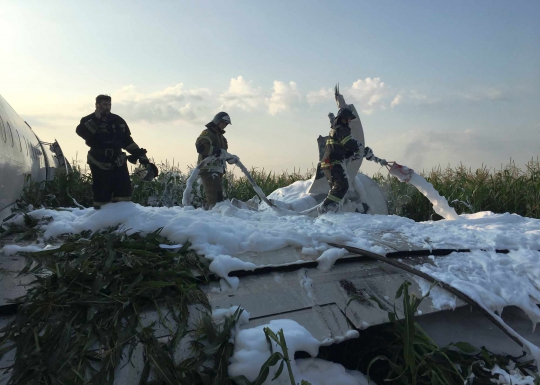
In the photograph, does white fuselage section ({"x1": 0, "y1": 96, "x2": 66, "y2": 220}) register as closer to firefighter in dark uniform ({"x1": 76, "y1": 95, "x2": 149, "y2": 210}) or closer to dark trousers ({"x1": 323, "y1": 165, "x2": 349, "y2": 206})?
firefighter in dark uniform ({"x1": 76, "y1": 95, "x2": 149, "y2": 210})

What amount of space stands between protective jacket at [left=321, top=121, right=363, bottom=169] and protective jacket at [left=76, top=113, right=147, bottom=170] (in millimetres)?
3655

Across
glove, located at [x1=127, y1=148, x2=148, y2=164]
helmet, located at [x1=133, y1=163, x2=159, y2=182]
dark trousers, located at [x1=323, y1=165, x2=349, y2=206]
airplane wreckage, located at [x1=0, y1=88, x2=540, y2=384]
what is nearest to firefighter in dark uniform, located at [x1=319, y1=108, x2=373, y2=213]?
dark trousers, located at [x1=323, y1=165, x2=349, y2=206]

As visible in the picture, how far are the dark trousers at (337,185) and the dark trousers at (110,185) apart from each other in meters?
3.52

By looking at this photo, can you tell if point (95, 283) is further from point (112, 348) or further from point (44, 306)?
point (112, 348)

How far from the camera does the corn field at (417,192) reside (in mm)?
7273

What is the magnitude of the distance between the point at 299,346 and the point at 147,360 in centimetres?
82

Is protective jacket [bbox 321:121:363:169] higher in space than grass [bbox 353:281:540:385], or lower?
higher

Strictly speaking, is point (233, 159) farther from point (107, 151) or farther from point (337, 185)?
point (107, 151)

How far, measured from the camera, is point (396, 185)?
8602 millimetres

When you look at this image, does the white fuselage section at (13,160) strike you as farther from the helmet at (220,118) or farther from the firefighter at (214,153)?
the helmet at (220,118)

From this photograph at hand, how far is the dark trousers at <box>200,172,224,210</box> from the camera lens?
5938 mm

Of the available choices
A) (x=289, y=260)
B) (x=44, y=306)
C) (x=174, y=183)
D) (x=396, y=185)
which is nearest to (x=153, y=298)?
(x=44, y=306)

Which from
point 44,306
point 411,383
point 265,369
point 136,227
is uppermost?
point 136,227

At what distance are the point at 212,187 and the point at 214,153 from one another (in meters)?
0.56
